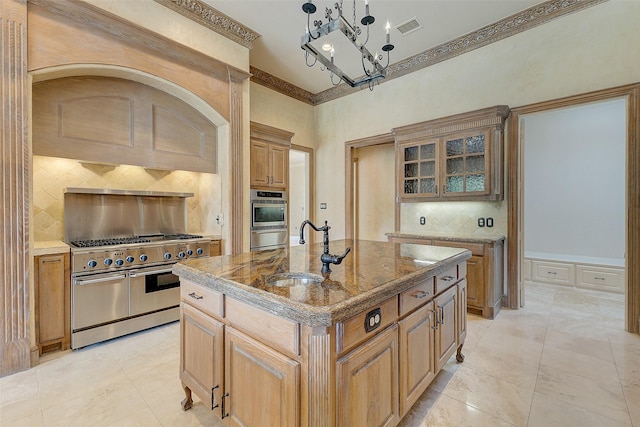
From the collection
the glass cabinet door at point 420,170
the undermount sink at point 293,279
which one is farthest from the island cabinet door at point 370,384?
the glass cabinet door at point 420,170

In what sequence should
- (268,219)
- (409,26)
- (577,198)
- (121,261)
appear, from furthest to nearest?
1. (577,198)
2. (268,219)
3. (409,26)
4. (121,261)

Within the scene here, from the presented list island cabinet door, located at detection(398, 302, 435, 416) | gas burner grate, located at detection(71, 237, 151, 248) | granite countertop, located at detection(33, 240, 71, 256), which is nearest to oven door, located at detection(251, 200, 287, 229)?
gas burner grate, located at detection(71, 237, 151, 248)

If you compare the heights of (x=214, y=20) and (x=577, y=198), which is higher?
(x=214, y=20)

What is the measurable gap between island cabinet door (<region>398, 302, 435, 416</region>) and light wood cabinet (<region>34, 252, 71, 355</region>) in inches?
112

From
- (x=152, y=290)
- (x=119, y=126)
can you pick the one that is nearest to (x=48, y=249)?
(x=152, y=290)

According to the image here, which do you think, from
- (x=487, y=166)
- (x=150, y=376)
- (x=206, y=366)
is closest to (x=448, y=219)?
(x=487, y=166)

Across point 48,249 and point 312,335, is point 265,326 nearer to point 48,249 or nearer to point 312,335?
point 312,335

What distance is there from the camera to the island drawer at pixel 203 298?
1438mm

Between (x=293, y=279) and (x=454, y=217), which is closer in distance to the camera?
(x=293, y=279)

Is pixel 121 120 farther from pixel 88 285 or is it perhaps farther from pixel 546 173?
pixel 546 173

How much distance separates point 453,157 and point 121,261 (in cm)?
391

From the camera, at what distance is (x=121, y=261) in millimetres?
2711

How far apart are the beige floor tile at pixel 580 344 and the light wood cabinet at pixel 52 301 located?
14.1 ft

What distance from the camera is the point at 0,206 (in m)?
2.13
